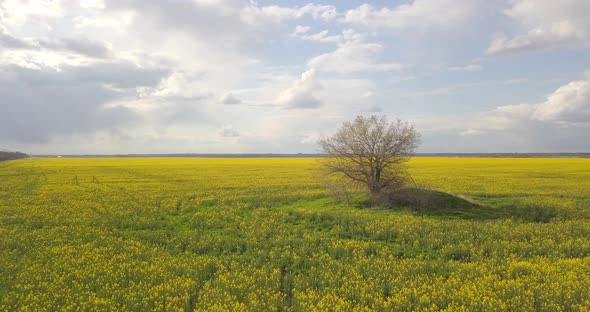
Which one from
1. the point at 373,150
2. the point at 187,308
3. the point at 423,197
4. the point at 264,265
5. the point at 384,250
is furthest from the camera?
the point at 373,150

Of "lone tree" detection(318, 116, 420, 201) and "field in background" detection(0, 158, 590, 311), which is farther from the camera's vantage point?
"lone tree" detection(318, 116, 420, 201)

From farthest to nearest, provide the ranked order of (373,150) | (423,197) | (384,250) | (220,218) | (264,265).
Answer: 1. (373,150)
2. (423,197)
3. (220,218)
4. (384,250)
5. (264,265)

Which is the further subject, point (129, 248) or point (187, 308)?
point (129, 248)

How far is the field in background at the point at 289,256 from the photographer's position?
11141mm

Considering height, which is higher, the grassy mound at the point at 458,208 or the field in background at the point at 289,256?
the grassy mound at the point at 458,208

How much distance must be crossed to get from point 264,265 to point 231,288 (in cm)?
234

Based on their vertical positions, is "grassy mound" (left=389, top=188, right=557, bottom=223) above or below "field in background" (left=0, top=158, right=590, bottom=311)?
above

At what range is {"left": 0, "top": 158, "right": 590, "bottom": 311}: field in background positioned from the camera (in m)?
11.1

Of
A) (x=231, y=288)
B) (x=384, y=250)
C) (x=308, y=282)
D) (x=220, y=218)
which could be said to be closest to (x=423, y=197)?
(x=384, y=250)

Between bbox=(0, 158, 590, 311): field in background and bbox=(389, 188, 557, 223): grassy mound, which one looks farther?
bbox=(389, 188, 557, 223): grassy mound

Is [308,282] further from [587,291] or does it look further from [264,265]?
[587,291]

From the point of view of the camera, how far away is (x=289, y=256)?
15.4m

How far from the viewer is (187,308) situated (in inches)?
427

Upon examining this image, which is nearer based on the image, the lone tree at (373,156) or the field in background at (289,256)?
the field in background at (289,256)
